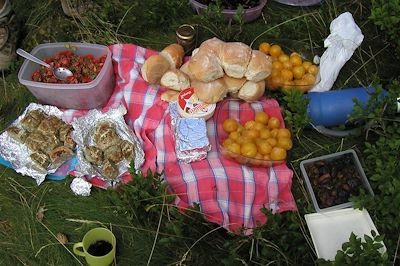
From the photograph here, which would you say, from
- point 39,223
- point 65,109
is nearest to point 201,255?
point 39,223

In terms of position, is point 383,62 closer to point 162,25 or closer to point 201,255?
point 162,25

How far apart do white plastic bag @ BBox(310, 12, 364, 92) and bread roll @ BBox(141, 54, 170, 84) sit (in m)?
0.91

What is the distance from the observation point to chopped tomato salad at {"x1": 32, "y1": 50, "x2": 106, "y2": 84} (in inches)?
101

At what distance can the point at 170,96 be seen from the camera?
2.55 metres

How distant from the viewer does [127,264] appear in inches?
83.3

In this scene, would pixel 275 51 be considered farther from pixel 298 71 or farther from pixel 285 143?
pixel 285 143

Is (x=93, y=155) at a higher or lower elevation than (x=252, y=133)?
lower

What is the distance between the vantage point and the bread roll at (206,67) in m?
2.34

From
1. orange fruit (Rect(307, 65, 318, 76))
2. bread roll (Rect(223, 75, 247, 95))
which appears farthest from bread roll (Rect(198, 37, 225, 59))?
orange fruit (Rect(307, 65, 318, 76))

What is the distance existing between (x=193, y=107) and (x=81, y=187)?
75 centimetres

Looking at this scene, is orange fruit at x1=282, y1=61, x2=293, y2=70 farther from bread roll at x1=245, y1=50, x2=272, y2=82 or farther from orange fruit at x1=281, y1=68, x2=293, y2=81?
bread roll at x1=245, y1=50, x2=272, y2=82

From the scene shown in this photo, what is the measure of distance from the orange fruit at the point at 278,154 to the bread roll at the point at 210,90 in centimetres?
44

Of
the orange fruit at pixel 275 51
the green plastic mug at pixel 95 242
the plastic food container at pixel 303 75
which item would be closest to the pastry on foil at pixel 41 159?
the green plastic mug at pixel 95 242

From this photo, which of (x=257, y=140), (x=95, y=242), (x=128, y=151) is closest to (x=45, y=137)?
(x=128, y=151)
